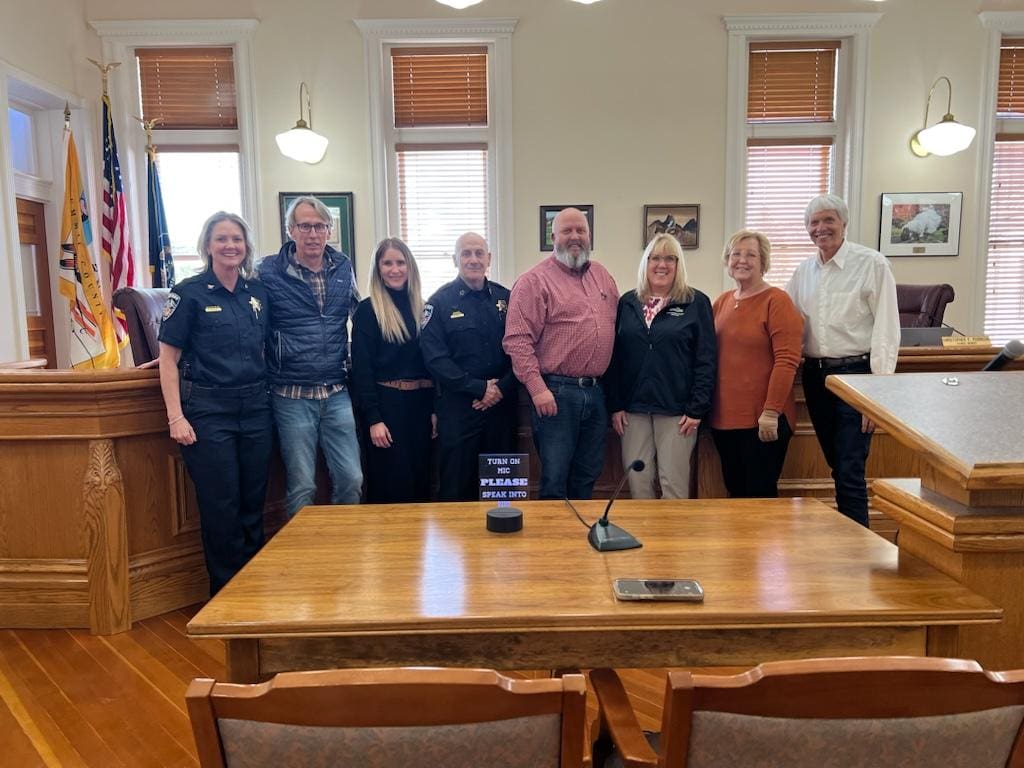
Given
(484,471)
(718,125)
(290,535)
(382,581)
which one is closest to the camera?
(382,581)

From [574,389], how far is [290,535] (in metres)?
1.38

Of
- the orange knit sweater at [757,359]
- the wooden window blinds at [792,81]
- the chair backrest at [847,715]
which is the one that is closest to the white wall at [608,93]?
the wooden window blinds at [792,81]

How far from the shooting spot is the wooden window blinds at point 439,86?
5617mm

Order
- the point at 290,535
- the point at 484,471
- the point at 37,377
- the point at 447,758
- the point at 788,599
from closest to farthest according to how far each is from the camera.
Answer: the point at 447,758 < the point at 788,599 < the point at 290,535 < the point at 484,471 < the point at 37,377

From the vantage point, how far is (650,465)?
280 centimetres

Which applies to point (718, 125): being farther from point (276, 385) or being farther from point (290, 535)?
point (290, 535)

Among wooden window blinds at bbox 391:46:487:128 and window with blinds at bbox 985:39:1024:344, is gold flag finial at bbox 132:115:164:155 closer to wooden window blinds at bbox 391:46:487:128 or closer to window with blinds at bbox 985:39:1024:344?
wooden window blinds at bbox 391:46:487:128

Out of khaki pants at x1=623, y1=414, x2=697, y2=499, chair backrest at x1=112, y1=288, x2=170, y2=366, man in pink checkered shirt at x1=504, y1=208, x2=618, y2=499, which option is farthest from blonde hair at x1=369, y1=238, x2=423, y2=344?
chair backrest at x1=112, y1=288, x2=170, y2=366

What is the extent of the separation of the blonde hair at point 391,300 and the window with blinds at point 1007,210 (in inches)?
209

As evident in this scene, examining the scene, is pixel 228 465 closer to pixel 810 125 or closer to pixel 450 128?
pixel 450 128

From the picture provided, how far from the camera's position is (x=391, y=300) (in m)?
2.80

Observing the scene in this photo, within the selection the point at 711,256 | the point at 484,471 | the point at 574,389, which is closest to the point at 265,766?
the point at 484,471

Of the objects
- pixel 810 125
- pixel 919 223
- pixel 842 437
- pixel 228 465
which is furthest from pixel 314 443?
pixel 919 223

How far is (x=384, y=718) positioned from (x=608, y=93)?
553cm
